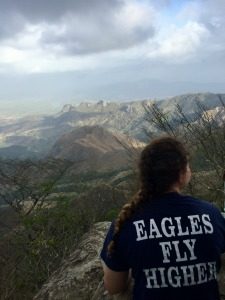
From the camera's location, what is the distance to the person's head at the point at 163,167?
350cm

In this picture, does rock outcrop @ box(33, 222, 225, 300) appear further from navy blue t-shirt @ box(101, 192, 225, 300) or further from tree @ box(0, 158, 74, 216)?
tree @ box(0, 158, 74, 216)

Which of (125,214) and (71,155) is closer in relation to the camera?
(125,214)

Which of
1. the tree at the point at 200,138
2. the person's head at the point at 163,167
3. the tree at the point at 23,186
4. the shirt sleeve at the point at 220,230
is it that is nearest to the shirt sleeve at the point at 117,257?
the person's head at the point at 163,167

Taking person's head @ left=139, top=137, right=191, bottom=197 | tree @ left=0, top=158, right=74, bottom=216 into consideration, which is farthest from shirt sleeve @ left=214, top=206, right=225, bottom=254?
tree @ left=0, top=158, right=74, bottom=216

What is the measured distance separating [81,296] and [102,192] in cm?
4972

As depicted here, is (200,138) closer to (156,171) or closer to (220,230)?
(220,230)

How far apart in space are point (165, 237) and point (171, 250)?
0.10 metres

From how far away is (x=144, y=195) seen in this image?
3.56 m

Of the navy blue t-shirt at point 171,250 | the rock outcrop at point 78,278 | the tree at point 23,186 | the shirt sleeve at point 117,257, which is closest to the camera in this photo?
the navy blue t-shirt at point 171,250

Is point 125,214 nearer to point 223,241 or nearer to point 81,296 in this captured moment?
point 223,241

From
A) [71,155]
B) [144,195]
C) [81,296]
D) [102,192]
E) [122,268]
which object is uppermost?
[144,195]

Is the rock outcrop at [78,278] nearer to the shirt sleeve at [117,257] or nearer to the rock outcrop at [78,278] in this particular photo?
the rock outcrop at [78,278]

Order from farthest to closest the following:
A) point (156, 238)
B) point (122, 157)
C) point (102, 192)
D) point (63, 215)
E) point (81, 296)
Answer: point (122, 157)
point (102, 192)
point (63, 215)
point (81, 296)
point (156, 238)

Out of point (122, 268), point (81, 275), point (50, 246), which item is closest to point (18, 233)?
point (50, 246)
